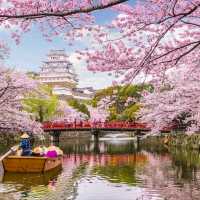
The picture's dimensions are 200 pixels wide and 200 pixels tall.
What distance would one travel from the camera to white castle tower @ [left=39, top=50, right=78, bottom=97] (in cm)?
12231

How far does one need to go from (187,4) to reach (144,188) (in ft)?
30.9

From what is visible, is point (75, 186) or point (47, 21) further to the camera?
point (75, 186)

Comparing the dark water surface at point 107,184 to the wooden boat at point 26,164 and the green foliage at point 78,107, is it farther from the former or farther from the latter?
the green foliage at point 78,107

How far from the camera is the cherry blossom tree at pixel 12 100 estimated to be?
90.8ft

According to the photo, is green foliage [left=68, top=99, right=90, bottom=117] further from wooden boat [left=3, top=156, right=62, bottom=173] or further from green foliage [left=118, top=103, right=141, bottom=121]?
wooden boat [left=3, top=156, right=62, bottom=173]

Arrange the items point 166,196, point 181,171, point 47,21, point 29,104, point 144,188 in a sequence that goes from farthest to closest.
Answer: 1. point 29,104
2. point 181,171
3. point 144,188
4. point 166,196
5. point 47,21

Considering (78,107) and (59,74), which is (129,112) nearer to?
(78,107)

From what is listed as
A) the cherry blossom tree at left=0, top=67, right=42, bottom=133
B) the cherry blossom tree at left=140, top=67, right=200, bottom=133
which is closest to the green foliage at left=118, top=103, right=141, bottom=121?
the cherry blossom tree at left=140, top=67, right=200, bottom=133

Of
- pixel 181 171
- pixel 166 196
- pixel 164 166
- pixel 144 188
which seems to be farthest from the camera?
pixel 164 166

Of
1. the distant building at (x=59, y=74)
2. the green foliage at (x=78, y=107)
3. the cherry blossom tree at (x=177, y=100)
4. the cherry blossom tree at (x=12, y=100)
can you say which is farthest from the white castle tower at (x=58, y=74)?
the cherry blossom tree at (x=177, y=100)

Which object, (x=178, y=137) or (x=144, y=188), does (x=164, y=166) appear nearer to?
(x=144, y=188)

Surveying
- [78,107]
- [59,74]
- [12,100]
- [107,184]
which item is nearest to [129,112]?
[78,107]

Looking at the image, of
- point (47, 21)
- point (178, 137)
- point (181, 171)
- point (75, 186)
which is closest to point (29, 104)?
point (178, 137)

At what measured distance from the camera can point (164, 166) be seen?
2648 centimetres
